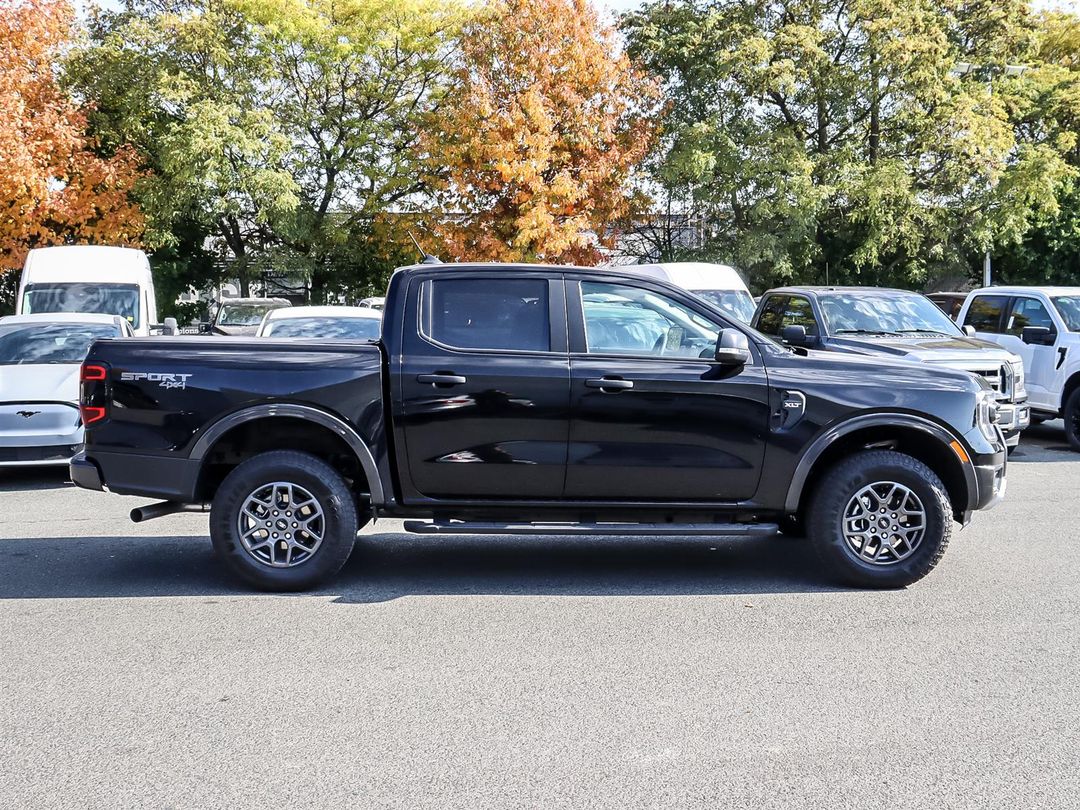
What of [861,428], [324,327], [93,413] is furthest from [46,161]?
[861,428]

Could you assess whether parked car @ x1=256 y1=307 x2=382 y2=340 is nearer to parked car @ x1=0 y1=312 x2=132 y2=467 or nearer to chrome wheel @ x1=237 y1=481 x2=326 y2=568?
parked car @ x1=0 y1=312 x2=132 y2=467

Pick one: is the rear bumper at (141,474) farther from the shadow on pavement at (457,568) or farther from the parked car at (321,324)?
the parked car at (321,324)

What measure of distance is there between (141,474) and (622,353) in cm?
293

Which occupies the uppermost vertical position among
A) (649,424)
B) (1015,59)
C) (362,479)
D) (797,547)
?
(1015,59)

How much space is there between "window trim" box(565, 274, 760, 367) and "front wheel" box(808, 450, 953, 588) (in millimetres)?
931

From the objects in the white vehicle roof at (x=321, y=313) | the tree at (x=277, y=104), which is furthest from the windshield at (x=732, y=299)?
the tree at (x=277, y=104)

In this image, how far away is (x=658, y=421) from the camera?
20.6 ft

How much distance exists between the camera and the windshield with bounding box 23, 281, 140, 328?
1659 cm

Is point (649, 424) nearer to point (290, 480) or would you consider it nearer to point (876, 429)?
point (876, 429)

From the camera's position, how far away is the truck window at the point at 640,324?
21.1 feet

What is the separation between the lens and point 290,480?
20.4 feet

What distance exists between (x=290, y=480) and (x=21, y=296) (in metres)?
12.5

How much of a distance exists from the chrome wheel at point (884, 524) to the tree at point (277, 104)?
22197mm

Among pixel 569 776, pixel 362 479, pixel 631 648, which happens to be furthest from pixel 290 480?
pixel 569 776
